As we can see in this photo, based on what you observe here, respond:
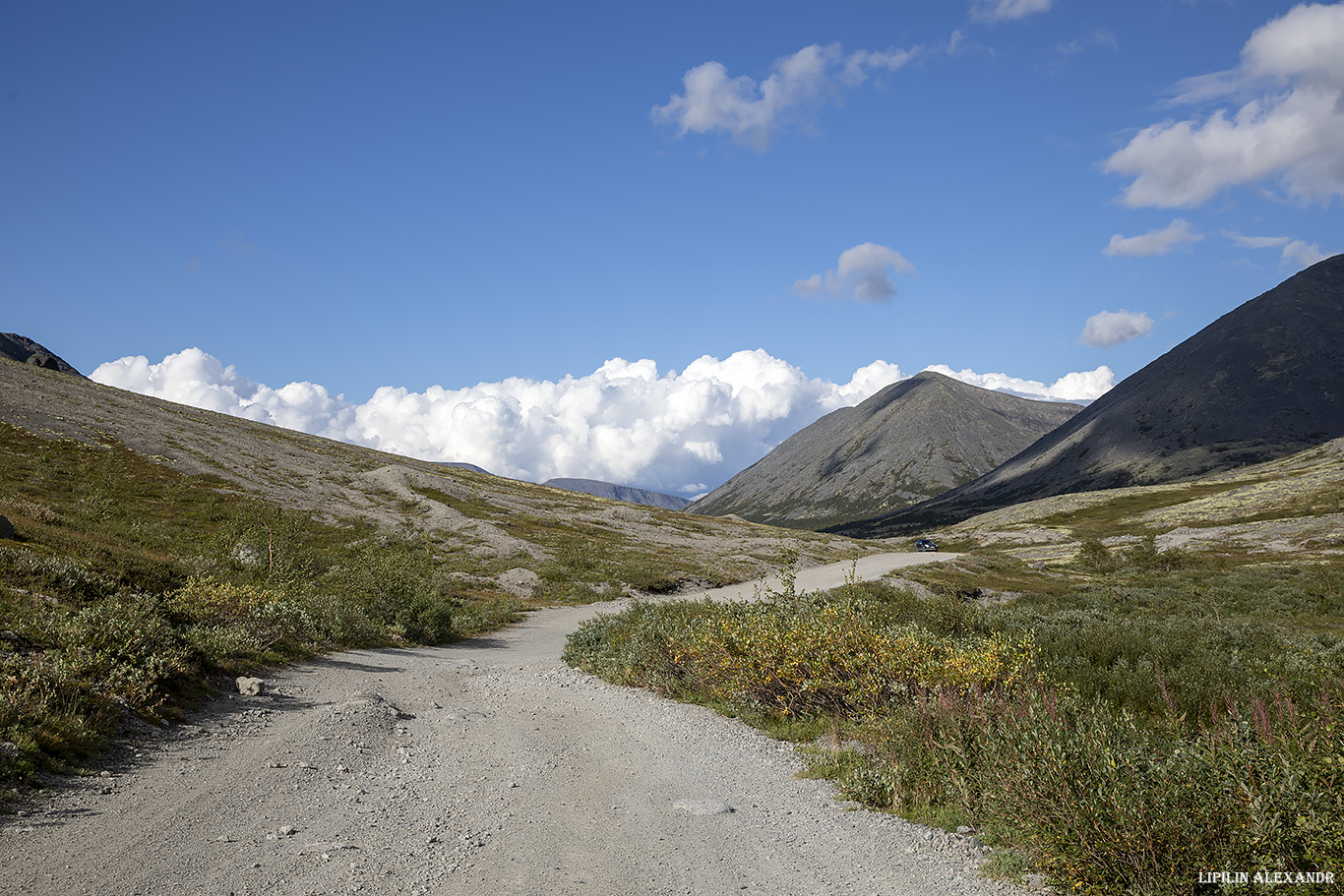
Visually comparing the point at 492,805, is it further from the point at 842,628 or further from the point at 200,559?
the point at 200,559

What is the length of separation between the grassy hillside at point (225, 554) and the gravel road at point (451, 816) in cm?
131

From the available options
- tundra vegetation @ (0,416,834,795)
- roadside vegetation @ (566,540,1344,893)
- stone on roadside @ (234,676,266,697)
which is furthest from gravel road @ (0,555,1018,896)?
tundra vegetation @ (0,416,834,795)

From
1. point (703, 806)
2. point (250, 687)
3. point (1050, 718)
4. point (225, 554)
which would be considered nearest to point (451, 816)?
point (703, 806)

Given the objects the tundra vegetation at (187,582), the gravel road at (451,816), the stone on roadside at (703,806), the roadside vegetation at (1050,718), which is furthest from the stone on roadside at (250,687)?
the stone on roadside at (703,806)

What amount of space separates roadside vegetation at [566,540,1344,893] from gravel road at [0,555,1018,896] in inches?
29.5

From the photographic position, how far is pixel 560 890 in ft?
19.9

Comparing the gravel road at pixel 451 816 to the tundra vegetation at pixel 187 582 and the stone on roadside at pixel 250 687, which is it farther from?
the tundra vegetation at pixel 187 582

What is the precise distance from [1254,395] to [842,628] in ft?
806

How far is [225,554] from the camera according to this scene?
94.3 ft

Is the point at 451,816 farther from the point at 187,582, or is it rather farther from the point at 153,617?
the point at 187,582

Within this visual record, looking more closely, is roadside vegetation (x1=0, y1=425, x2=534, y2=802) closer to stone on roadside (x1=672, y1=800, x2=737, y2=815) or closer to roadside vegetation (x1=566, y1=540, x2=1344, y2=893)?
stone on roadside (x1=672, y1=800, x2=737, y2=815)

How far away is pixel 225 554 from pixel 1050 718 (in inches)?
1237

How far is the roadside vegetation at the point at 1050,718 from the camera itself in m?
5.38

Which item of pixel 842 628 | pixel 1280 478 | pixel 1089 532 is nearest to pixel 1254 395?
pixel 1280 478
